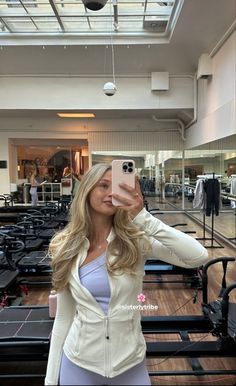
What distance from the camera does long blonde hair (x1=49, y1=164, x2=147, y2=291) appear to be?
3.99 feet

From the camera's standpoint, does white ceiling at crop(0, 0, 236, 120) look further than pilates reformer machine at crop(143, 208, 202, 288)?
Yes

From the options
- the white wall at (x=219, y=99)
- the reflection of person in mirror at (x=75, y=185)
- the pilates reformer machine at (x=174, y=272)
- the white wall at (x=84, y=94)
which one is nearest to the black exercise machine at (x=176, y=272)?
the pilates reformer machine at (x=174, y=272)

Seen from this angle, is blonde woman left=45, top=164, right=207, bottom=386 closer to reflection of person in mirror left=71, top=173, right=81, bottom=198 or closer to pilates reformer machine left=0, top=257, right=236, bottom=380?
reflection of person in mirror left=71, top=173, right=81, bottom=198

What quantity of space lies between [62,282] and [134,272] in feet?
0.83

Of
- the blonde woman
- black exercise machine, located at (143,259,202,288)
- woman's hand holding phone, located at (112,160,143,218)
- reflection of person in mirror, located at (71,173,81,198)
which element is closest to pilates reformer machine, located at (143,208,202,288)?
black exercise machine, located at (143,259,202,288)

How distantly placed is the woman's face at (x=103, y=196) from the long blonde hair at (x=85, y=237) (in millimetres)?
15

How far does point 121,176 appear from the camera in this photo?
118cm

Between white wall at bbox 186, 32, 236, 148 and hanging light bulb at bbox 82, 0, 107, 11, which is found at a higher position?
hanging light bulb at bbox 82, 0, 107, 11

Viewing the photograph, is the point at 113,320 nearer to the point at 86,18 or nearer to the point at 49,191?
the point at 86,18

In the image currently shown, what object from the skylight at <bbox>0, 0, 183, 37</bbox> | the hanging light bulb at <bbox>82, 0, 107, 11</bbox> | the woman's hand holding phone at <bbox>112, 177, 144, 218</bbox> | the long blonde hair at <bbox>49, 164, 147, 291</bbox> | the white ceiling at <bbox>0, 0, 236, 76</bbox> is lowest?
the long blonde hair at <bbox>49, 164, 147, 291</bbox>

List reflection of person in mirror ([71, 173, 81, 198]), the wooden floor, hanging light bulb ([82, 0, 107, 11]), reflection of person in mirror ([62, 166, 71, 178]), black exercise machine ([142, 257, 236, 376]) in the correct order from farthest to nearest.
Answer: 1. reflection of person in mirror ([62, 166, 71, 178])
2. hanging light bulb ([82, 0, 107, 11])
3. the wooden floor
4. black exercise machine ([142, 257, 236, 376])
5. reflection of person in mirror ([71, 173, 81, 198])

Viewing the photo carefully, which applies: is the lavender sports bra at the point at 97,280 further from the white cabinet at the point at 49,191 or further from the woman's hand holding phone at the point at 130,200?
the white cabinet at the point at 49,191

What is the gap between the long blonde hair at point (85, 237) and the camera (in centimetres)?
121

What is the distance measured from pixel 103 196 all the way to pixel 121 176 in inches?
4.5
